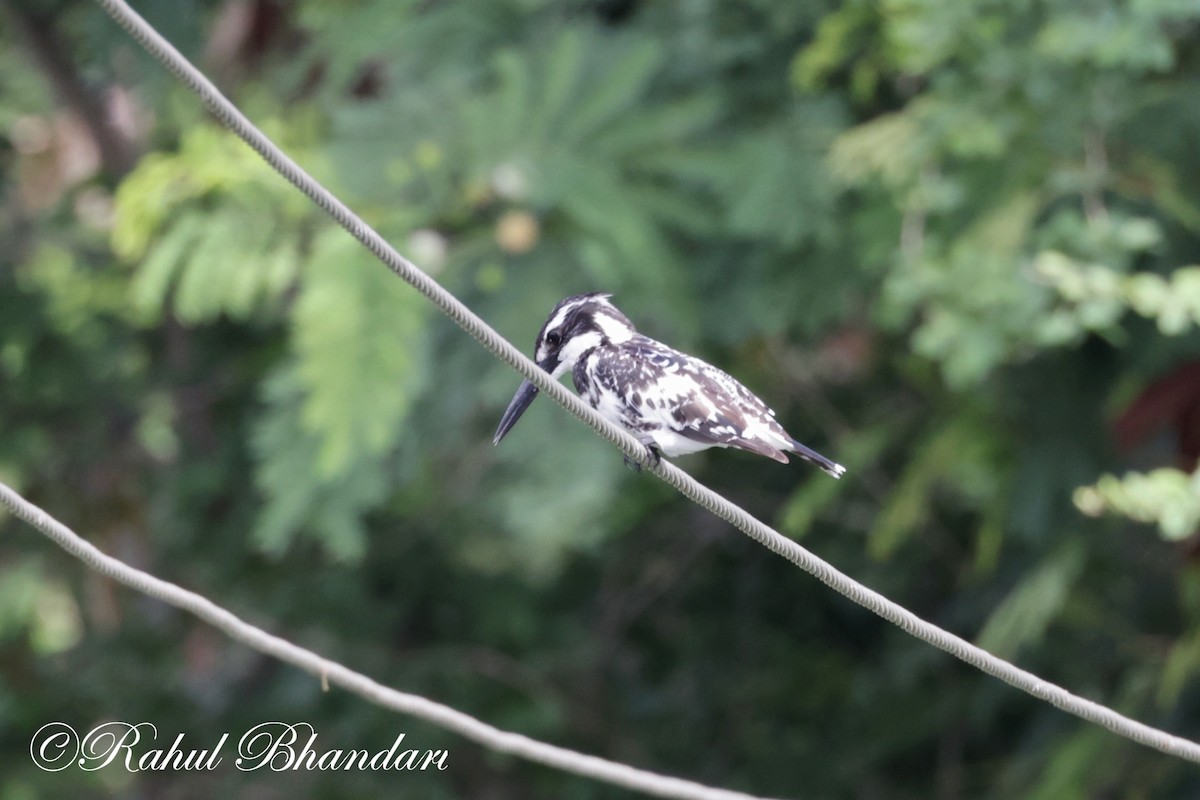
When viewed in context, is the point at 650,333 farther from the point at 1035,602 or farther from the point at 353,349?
the point at 1035,602

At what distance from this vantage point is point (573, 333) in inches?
147

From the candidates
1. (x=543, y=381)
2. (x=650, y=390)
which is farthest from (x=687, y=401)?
(x=543, y=381)

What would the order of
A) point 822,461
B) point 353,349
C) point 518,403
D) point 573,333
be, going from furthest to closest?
point 353,349, point 518,403, point 573,333, point 822,461

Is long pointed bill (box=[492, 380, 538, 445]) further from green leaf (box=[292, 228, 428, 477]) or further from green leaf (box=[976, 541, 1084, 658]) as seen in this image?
green leaf (box=[976, 541, 1084, 658])

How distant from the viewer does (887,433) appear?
5.58 metres

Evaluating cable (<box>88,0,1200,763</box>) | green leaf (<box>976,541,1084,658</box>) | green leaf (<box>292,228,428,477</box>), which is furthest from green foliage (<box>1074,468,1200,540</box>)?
green leaf (<box>292,228,428,477</box>)

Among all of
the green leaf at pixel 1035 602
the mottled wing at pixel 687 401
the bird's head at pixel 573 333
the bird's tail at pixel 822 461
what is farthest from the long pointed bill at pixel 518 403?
the green leaf at pixel 1035 602

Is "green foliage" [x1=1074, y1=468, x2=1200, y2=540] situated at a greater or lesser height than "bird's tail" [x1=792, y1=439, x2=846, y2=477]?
greater

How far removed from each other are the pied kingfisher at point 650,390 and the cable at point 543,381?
0.49 metres

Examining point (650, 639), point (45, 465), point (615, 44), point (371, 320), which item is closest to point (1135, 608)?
point (650, 639)

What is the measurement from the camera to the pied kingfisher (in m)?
3.37

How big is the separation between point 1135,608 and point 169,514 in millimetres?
4426

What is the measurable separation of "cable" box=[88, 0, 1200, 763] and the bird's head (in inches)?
34.6

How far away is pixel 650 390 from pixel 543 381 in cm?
99
